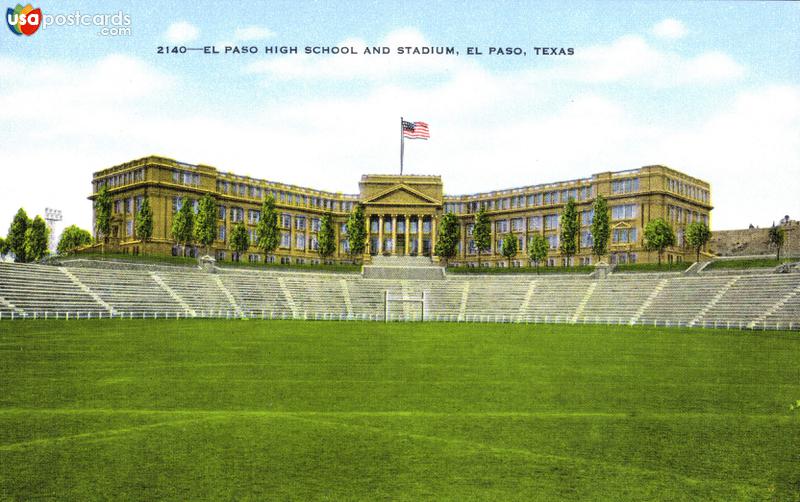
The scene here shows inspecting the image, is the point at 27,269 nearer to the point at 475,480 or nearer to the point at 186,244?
the point at 186,244

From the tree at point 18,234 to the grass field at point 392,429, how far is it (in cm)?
10844

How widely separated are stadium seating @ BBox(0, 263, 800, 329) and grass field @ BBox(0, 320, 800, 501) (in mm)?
40162

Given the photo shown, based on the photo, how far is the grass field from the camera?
896 cm

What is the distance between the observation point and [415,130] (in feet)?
311

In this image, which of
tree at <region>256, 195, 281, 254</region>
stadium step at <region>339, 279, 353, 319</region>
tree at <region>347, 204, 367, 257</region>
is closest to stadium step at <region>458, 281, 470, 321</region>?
stadium step at <region>339, 279, 353, 319</region>

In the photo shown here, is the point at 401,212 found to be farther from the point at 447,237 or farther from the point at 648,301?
the point at 648,301

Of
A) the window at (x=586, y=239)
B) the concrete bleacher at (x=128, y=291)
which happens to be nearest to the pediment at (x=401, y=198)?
the window at (x=586, y=239)

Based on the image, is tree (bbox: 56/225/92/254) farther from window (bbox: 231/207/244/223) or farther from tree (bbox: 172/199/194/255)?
tree (bbox: 172/199/194/255)

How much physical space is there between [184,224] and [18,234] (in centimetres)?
4134

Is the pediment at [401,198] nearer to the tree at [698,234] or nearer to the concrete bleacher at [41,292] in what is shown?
the tree at [698,234]

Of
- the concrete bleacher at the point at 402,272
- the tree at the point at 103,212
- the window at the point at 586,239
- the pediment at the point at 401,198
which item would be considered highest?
the pediment at the point at 401,198

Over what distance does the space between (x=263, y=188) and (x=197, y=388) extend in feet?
374

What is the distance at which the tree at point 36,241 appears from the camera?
119m

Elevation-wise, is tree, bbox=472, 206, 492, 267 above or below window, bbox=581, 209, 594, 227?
below
